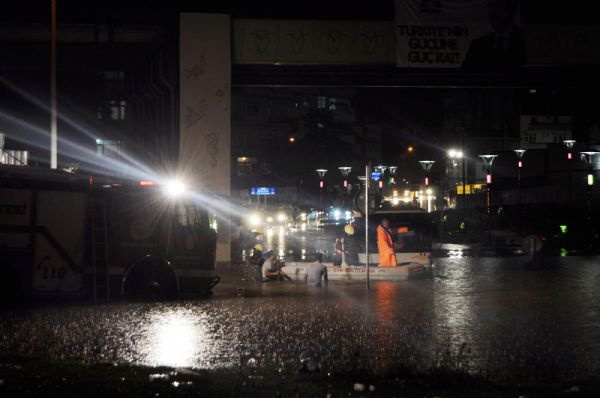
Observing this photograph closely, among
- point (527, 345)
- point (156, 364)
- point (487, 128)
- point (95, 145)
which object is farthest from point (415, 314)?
point (487, 128)

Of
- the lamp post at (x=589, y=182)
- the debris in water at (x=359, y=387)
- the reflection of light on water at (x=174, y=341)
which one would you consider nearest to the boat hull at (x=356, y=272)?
the reflection of light on water at (x=174, y=341)

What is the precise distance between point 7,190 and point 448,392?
1080 centimetres

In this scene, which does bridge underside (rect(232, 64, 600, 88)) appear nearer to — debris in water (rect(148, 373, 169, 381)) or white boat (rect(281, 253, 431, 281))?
white boat (rect(281, 253, 431, 281))

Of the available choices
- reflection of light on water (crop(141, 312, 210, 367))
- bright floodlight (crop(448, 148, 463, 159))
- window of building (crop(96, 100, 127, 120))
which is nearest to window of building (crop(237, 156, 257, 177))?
bright floodlight (crop(448, 148, 463, 159))

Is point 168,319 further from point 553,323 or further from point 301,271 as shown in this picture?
point 301,271

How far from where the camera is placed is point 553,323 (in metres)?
12.8

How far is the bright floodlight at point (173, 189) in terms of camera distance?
16.3 meters

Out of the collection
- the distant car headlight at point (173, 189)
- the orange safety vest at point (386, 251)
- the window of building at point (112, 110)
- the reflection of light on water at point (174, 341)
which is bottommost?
Answer: the reflection of light on water at point (174, 341)

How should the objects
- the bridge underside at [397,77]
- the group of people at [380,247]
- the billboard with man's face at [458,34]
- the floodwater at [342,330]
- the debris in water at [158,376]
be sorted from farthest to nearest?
the bridge underside at [397,77] → the billboard with man's face at [458,34] → the group of people at [380,247] → the floodwater at [342,330] → the debris in water at [158,376]

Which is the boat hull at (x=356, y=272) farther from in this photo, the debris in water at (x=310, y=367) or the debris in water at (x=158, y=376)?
the debris in water at (x=158, y=376)

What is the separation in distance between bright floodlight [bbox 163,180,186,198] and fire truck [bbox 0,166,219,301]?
2 cm

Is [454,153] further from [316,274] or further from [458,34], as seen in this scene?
[316,274]

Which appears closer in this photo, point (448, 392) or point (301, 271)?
point (448, 392)

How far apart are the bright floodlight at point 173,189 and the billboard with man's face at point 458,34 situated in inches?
560
